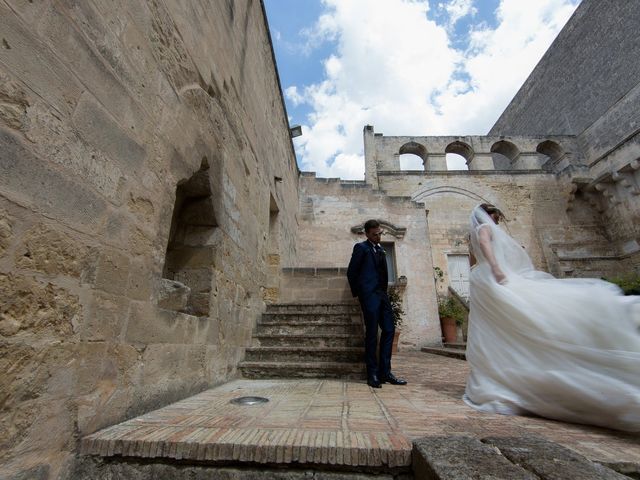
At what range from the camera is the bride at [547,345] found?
171 centimetres

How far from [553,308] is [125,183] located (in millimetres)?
2837

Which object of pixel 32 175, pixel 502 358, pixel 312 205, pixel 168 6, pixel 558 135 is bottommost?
pixel 502 358

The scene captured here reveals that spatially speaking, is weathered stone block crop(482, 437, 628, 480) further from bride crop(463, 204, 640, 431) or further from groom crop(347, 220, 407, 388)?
groom crop(347, 220, 407, 388)

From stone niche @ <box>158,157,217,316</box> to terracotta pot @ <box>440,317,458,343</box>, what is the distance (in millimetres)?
8311

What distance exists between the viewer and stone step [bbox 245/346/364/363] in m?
3.62

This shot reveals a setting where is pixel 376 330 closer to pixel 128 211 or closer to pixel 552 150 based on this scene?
pixel 128 211

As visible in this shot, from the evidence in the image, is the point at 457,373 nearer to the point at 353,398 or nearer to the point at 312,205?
the point at 353,398

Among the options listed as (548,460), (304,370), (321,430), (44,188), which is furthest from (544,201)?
(44,188)

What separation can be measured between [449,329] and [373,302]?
712 centimetres

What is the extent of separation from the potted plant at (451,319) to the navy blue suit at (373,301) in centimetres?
686

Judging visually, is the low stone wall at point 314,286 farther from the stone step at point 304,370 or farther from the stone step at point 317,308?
the stone step at point 304,370

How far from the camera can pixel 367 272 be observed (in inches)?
131

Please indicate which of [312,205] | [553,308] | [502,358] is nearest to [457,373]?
[502,358]

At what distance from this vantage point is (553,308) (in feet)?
6.82
